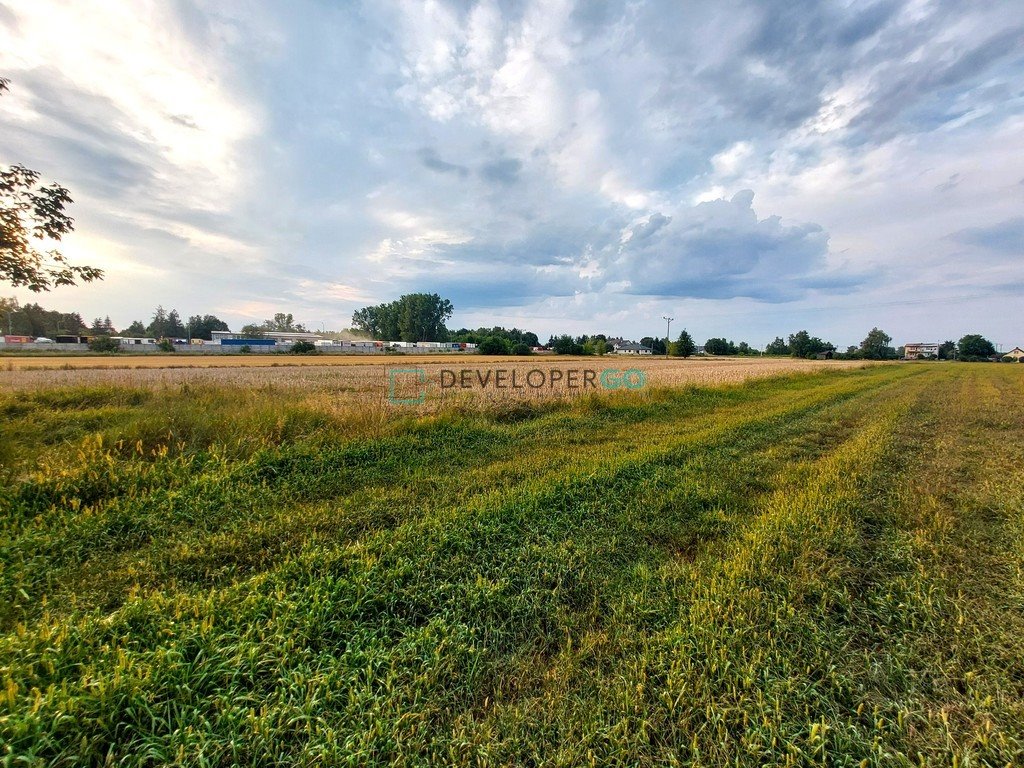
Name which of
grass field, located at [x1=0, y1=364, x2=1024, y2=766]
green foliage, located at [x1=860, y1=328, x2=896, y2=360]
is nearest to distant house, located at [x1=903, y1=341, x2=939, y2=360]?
green foliage, located at [x1=860, y1=328, x2=896, y2=360]

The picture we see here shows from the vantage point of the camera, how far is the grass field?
2121 mm

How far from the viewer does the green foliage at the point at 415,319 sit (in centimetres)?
11081

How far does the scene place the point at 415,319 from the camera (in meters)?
111

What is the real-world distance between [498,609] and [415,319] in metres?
113

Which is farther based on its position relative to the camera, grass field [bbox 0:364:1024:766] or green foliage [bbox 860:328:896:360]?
green foliage [bbox 860:328:896:360]

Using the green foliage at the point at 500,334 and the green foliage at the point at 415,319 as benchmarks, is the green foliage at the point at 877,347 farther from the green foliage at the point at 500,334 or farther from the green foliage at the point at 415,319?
the green foliage at the point at 415,319

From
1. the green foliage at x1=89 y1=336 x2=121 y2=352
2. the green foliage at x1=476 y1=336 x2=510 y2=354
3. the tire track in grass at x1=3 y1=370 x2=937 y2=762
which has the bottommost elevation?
the tire track in grass at x1=3 y1=370 x2=937 y2=762

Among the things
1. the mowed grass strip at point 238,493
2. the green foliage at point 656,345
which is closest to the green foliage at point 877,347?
the green foliage at point 656,345

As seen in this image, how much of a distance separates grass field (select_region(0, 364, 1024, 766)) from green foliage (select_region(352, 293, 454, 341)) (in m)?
107

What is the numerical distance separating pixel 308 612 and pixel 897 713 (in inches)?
159

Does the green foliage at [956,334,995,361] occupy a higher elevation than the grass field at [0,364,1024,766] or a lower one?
higher

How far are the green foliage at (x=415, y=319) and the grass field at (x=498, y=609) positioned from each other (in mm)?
107390

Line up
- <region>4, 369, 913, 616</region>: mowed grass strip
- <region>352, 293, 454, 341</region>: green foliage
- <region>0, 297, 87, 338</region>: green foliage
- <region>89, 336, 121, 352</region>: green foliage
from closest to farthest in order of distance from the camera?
<region>4, 369, 913, 616</region>: mowed grass strip
<region>89, 336, 121, 352</region>: green foliage
<region>0, 297, 87, 338</region>: green foliage
<region>352, 293, 454, 341</region>: green foliage

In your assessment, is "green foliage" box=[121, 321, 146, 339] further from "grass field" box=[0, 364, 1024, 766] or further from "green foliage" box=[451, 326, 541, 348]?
"grass field" box=[0, 364, 1024, 766]
